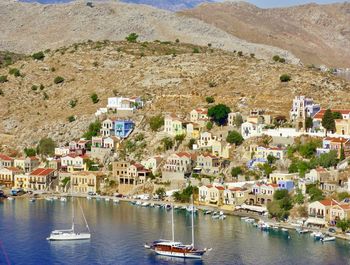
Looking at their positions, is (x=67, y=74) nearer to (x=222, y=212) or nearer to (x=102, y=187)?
(x=102, y=187)

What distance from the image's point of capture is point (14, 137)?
85.4m

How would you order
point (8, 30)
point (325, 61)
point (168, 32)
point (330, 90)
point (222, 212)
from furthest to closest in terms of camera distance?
1. point (325, 61)
2. point (8, 30)
3. point (168, 32)
4. point (330, 90)
5. point (222, 212)

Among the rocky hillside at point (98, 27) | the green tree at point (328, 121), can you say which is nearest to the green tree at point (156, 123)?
the green tree at point (328, 121)

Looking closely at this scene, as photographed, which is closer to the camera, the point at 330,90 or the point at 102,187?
the point at 102,187

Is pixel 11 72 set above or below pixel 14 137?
above

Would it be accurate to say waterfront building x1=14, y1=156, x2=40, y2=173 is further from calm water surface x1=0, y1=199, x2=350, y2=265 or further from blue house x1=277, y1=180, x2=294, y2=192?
blue house x1=277, y1=180, x2=294, y2=192

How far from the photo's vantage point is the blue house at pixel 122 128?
77.2 metres

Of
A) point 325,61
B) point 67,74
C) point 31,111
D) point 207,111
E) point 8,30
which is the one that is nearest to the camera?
point 207,111

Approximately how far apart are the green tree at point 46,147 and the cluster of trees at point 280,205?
23068 millimetres

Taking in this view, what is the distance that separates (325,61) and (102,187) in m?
117

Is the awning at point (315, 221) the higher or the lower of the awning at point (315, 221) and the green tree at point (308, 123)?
the lower

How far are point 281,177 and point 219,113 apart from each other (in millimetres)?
12201

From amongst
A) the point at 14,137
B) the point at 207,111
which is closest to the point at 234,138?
the point at 207,111

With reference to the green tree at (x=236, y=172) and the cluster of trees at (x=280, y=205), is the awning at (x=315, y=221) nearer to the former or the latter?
the cluster of trees at (x=280, y=205)
